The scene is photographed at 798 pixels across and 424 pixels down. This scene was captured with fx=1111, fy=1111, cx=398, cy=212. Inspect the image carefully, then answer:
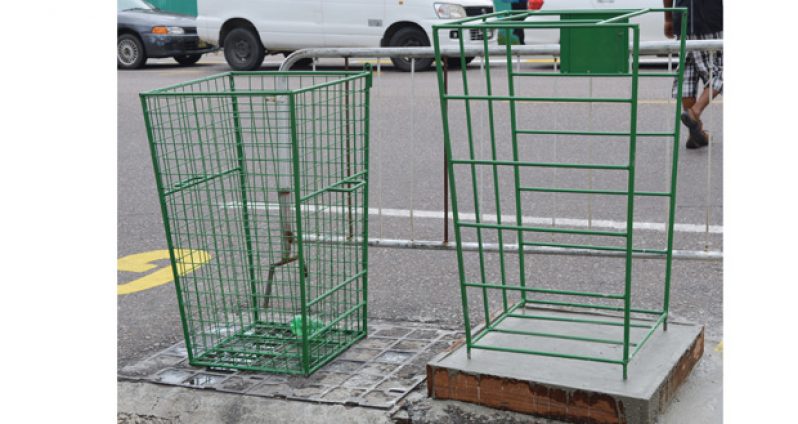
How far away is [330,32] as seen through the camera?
53.5 ft

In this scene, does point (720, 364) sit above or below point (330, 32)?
below

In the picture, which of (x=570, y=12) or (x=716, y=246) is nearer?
(x=570, y=12)

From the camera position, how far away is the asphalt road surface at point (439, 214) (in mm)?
5590

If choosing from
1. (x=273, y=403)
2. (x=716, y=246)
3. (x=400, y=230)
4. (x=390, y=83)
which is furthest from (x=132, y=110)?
(x=273, y=403)

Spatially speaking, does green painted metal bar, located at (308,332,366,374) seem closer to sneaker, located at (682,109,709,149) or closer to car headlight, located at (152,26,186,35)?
sneaker, located at (682,109,709,149)

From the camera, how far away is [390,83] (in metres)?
14.2

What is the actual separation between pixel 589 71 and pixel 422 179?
5104mm

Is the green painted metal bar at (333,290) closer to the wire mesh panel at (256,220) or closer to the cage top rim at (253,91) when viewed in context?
the wire mesh panel at (256,220)

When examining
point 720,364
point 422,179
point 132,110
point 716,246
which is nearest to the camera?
point 720,364

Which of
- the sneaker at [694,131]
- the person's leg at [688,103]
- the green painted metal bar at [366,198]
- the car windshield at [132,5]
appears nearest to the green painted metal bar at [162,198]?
the green painted metal bar at [366,198]

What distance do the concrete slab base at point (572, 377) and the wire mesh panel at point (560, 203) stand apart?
3 centimetres

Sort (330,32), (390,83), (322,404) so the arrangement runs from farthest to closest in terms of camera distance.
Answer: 1. (330,32)
2. (390,83)
3. (322,404)

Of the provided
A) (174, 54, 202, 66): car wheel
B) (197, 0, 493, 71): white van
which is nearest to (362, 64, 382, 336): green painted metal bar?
(197, 0, 493, 71): white van

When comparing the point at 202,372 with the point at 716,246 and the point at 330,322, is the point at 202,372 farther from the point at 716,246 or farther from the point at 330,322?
the point at 716,246
